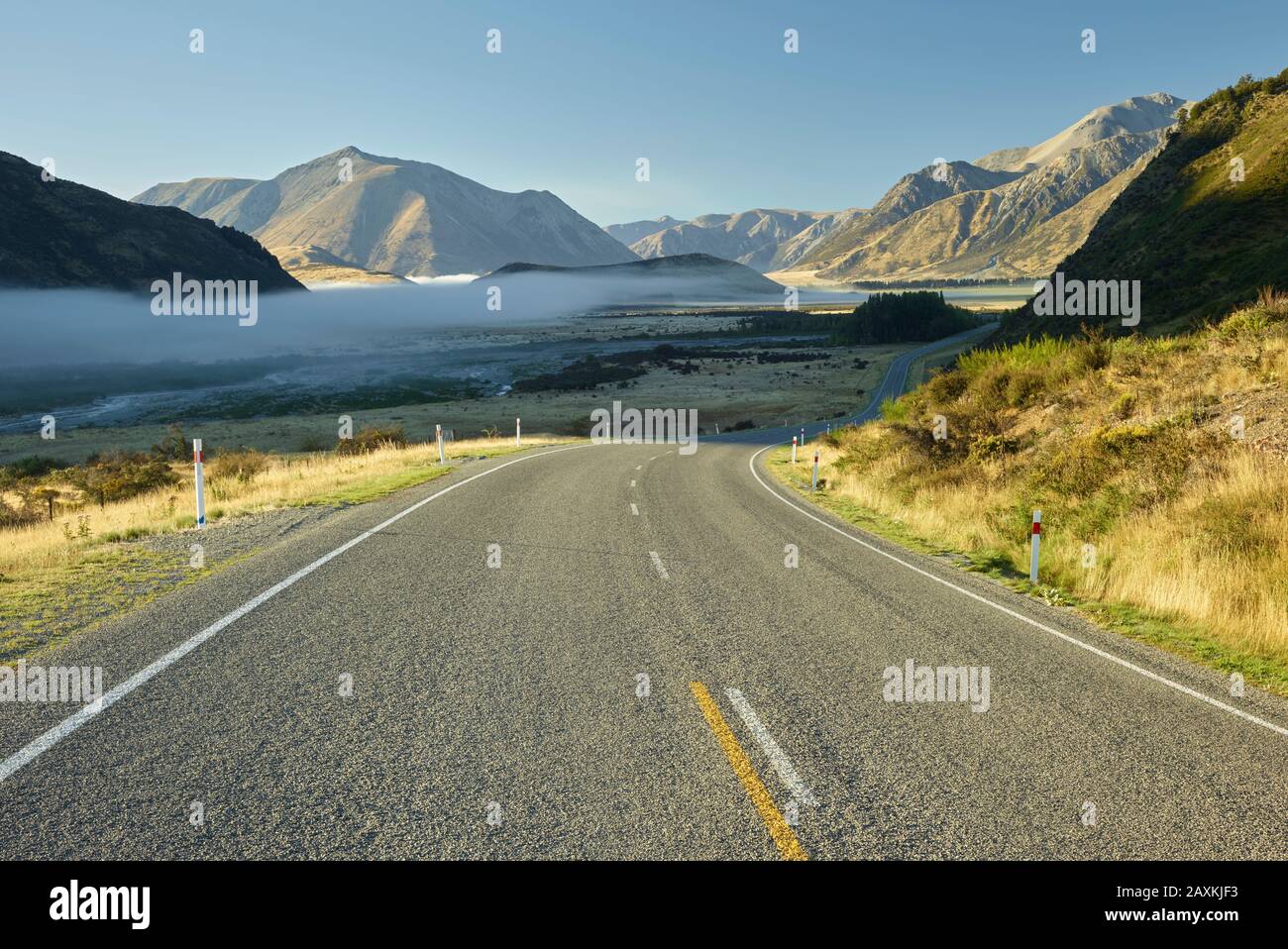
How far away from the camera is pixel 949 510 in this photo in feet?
52.3

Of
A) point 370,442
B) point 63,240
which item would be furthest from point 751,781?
point 63,240

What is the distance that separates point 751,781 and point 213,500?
1695 centimetres

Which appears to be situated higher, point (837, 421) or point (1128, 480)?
point (837, 421)

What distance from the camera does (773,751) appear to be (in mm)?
5500

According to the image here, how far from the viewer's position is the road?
14.6 ft

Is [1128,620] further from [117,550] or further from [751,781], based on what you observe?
[117,550]

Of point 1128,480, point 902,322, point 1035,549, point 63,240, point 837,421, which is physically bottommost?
point 1035,549

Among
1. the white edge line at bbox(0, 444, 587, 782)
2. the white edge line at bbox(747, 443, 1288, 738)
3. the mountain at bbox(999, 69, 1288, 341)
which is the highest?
the mountain at bbox(999, 69, 1288, 341)

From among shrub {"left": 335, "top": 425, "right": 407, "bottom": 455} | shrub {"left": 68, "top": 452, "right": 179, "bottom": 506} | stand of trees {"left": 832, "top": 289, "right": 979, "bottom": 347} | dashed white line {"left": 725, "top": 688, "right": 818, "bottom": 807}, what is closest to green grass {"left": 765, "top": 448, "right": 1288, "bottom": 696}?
dashed white line {"left": 725, "top": 688, "right": 818, "bottom": 807}

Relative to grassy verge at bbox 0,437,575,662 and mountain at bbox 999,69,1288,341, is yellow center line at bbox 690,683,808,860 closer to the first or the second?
grassy verge at bbox 0,437,575,662

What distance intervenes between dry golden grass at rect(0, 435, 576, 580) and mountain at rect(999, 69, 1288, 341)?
24180 mm
